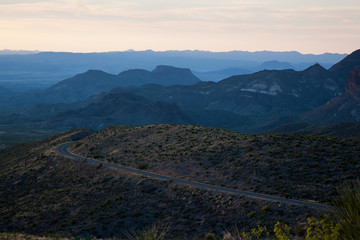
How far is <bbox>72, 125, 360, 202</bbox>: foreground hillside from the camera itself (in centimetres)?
3397

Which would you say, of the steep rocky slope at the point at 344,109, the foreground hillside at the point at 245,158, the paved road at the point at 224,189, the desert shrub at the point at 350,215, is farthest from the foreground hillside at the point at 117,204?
the steep rocky slope at the point at 344,109

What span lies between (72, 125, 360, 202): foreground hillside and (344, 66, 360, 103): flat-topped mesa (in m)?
151

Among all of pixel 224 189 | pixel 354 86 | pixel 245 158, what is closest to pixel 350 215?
pixel 224 189

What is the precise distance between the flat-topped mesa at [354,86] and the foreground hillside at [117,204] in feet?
499

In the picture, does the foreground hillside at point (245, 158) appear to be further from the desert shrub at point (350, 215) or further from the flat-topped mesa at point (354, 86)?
the flat-topped mesa at point (354, 86)

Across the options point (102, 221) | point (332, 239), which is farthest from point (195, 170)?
point (332, 239)

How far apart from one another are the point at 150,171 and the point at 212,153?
795 centimetres

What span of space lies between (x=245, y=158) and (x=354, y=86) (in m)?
168

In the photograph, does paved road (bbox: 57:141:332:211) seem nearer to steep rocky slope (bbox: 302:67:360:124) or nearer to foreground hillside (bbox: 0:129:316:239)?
foreground hillside (bbox: 0:129:316:239)

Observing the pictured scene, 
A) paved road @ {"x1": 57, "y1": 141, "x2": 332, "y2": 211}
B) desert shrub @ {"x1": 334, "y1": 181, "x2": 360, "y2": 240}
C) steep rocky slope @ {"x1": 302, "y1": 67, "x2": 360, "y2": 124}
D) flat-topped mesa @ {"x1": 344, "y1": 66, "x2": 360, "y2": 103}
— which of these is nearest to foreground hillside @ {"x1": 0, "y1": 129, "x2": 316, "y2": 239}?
paved road @ {"x1": 57, "y1": 141, "x2": 332, "y2": 211}

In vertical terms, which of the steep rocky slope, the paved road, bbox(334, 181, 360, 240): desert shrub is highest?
bbox(334, 181, 360, 240): desert shrub

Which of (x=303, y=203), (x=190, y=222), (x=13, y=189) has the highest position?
(x=303, y=203)

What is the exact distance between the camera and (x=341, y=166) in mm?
35281

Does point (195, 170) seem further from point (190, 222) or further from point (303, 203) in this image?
point (303, 203)
